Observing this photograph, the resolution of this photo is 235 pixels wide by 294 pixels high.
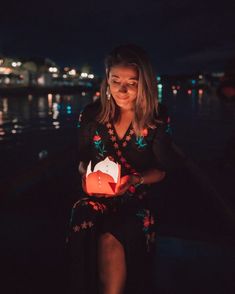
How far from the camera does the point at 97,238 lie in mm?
2602

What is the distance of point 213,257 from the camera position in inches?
152

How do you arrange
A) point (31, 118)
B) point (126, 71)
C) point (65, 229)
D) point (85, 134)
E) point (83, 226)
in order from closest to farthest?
point (83, 226) < point (126, 71) < point (85, 134) < point (65, 229) < point (31, 118)

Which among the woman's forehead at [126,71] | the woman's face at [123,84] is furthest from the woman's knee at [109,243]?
the woman's forehead at [126,71]

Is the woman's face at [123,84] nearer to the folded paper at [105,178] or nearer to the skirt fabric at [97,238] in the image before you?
the folded paper at [105,178]

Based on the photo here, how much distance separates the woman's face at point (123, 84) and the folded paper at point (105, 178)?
689 millimetres

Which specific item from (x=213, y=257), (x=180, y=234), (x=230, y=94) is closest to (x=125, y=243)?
(x=213, y=257)

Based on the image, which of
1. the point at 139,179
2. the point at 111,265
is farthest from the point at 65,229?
the point at 111,265

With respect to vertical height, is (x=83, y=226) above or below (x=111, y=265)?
above

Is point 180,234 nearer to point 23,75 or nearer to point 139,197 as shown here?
point 139,197

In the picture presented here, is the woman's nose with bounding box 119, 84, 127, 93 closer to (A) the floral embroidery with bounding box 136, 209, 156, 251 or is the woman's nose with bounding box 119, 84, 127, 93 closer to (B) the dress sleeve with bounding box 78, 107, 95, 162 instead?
(B) the dress sleeve with bounding box 78, 107, 95, 162

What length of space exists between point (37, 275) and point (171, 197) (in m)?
4.26

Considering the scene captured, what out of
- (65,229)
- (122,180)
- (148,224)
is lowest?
(65,229)

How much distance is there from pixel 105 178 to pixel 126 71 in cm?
98

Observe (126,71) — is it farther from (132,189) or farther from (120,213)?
(120,213)
